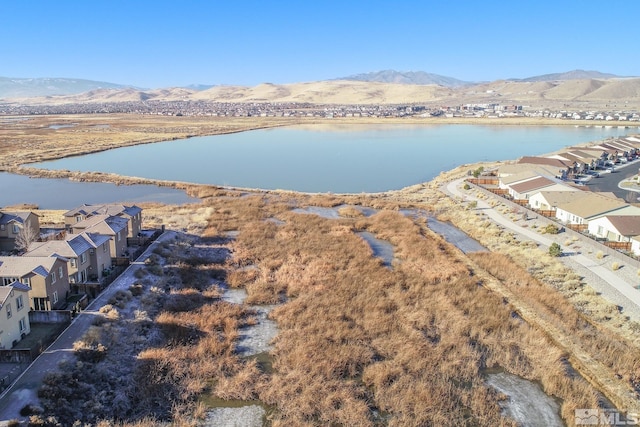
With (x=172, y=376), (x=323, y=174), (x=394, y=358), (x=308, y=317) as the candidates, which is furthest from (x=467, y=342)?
(x=323, y=174)

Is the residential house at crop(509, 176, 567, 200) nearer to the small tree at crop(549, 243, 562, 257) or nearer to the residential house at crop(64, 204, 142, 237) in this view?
the small tree at crop(549, 243, 562, 257)

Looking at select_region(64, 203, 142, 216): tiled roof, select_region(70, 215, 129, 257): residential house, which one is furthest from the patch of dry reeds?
select_region(64, 203, 142, 216): tiled roof

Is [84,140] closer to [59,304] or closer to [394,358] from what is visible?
[59,304]

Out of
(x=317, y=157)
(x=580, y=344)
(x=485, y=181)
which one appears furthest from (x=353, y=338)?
(x=317, y=157)

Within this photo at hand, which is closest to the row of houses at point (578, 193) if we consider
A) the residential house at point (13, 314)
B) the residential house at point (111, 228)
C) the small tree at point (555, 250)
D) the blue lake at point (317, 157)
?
the small tree at point (555, 250)

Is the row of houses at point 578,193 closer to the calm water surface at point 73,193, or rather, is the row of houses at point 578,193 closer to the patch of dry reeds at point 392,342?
the patch of dry reeds at point 392,342
